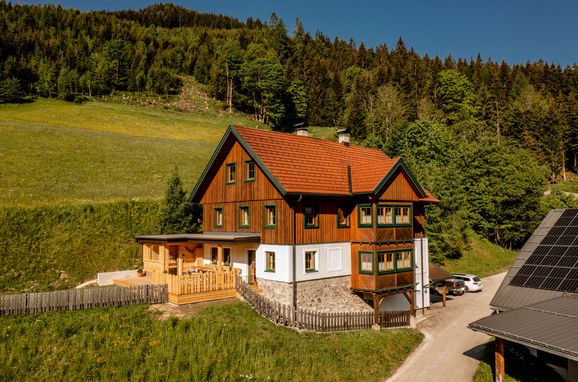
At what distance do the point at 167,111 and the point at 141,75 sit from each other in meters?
18.9

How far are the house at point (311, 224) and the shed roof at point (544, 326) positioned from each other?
30.7ft

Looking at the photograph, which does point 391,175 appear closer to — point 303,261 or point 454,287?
point 303,261

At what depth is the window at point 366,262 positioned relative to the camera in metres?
23.5

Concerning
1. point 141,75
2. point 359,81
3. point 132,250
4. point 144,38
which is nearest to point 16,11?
point 144,38

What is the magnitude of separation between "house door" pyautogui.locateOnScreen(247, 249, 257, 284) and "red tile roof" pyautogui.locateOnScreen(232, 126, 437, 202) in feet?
17.3

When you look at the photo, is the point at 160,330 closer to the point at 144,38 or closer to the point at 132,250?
the point at 132,250

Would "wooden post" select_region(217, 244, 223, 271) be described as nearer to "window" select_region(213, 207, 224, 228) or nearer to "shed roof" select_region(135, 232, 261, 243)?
"shed roof" select_region(135, 232, 261, 243)

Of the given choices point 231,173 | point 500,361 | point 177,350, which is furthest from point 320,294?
point 500,361

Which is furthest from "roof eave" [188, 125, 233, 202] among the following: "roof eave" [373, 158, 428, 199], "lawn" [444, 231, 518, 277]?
"lawn" [444, 231, 518, 277]

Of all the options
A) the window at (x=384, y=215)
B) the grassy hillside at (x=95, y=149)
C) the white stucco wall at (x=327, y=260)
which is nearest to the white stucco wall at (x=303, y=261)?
the white stucco wall at (x=327, y=260)

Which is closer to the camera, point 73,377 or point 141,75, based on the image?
point 73,377

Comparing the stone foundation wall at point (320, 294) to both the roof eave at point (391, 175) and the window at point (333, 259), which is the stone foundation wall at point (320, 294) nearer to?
the window at point (333, 259)

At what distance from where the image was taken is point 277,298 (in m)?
22.0

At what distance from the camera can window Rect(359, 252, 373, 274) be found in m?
23.5
